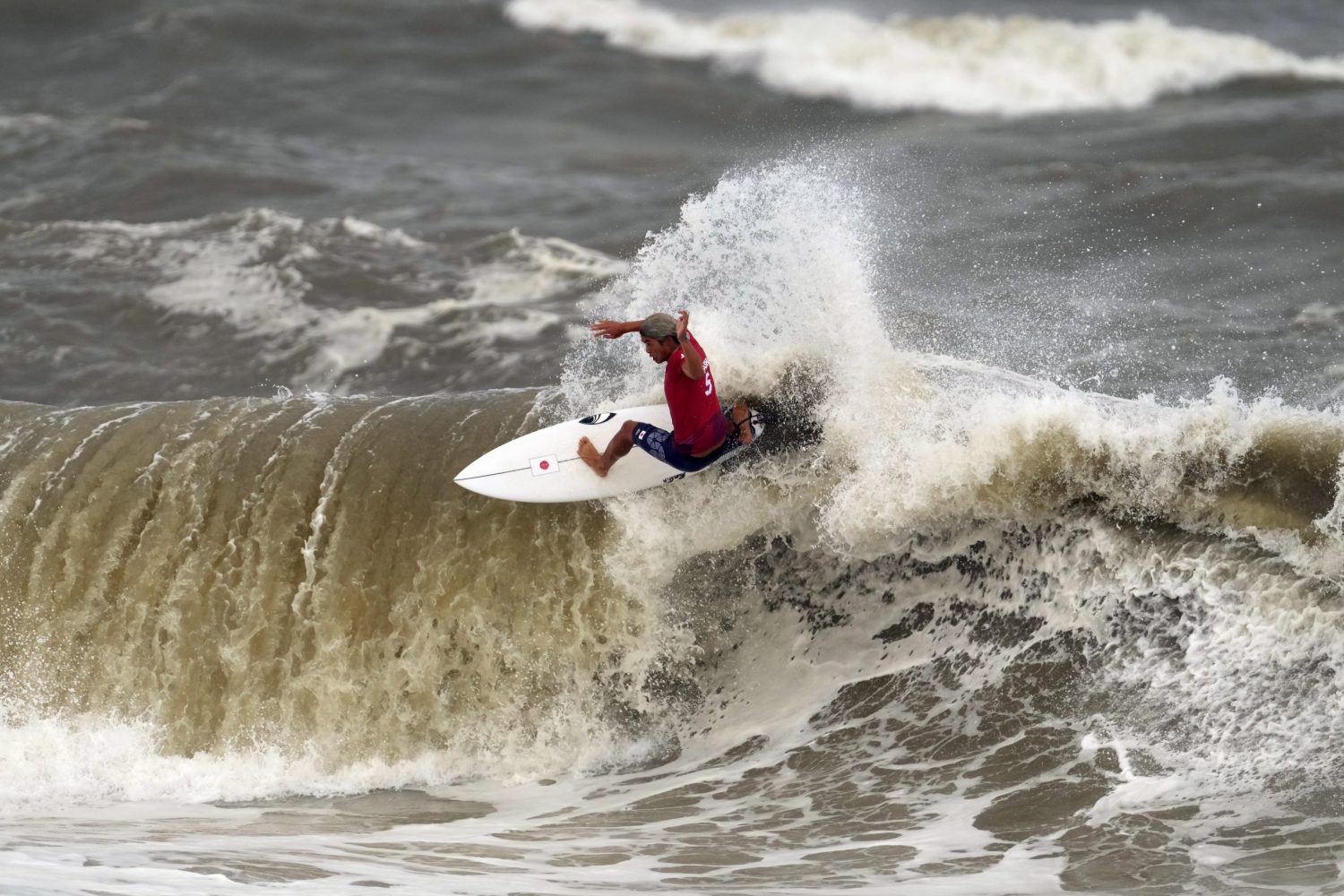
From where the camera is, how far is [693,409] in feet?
26.5

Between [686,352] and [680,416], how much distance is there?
1.66 feet

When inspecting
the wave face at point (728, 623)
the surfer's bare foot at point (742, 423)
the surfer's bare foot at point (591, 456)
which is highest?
the surfer's bare foot at point (742, 423)

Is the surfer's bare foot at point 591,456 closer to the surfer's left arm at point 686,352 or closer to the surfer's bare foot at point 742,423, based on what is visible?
the surfer's bare foot at point 742,423

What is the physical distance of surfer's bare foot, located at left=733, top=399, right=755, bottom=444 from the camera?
8.45m

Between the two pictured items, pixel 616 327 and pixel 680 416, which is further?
pixel 680 416

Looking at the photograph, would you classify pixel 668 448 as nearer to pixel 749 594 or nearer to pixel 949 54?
pixel 749 594

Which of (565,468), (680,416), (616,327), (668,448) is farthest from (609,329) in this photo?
(565,468)

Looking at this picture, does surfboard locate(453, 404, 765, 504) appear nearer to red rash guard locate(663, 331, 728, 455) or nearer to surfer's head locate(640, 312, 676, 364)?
red rash guard locate(663, 331, 728, 455)

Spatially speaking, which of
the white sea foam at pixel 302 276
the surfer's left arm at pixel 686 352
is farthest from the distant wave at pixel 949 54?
the surfer's left arm at pixel 686 352

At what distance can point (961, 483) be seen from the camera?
26.6 feet

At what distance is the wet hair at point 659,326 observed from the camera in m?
7.64

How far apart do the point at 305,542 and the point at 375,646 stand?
865 millimetres

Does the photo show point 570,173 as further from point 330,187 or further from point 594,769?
point 594,769

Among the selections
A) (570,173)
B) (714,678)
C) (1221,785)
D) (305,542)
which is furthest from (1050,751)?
(570,173)
